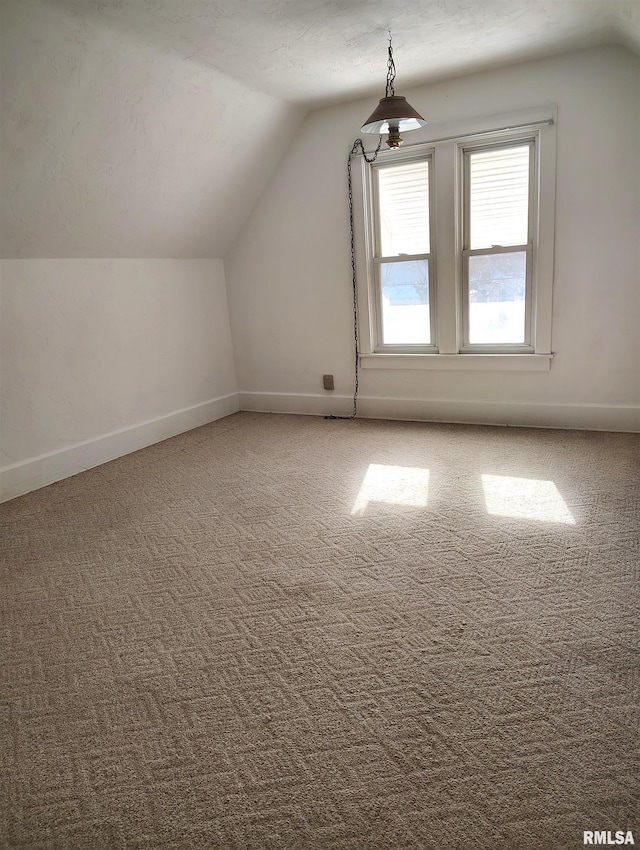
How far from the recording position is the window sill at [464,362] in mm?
4172

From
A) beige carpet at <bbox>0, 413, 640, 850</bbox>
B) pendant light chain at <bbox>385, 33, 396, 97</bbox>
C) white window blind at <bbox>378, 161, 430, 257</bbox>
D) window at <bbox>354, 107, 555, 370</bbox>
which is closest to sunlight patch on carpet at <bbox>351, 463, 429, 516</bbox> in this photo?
beige carpet at <bbox>0, 413, 640, 850</bbox>

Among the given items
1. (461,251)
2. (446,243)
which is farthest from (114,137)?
(461,251)

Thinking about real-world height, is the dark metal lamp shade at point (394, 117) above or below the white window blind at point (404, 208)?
above

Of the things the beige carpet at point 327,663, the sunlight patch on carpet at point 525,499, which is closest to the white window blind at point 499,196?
the beige carpet at point 327,663

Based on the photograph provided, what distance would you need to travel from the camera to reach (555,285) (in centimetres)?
399

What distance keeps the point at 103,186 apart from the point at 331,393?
2.45 metres

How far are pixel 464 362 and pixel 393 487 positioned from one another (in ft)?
5.19

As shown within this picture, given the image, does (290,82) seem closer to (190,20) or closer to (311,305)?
(190,20)

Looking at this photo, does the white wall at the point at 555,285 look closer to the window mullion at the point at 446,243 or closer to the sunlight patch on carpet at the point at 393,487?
the window mullion at the point at 446,243

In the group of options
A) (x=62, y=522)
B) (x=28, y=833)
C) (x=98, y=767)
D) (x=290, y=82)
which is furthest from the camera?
(x=290, y=82)

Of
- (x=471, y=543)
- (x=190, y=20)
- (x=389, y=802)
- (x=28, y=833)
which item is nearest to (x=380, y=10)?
(x=190, y=20)

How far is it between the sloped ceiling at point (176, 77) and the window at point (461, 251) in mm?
571

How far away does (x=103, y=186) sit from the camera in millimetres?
3533

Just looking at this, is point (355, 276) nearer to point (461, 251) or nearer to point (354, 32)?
point (461, 251)
